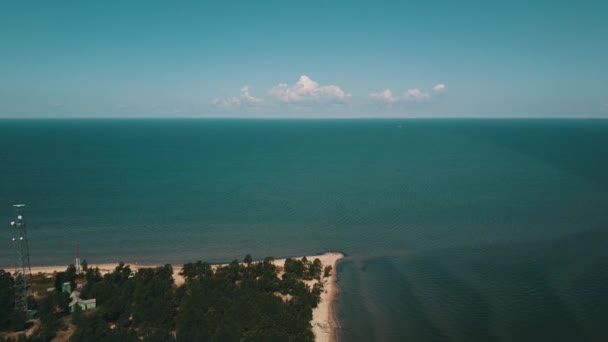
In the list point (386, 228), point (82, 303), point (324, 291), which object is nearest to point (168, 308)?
point (82, 303)

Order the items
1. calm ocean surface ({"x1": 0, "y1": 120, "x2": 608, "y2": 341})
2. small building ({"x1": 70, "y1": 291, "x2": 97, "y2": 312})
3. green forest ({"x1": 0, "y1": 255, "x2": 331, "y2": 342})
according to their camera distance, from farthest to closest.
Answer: calm ocean surface ({"x1": 0, "y1": 120, "x2": 608, "y2": 341}), small building ({"x1": 70, "y1": 291, "x2": 97, "y2": 312}), green forest ({"x1": 0, "y1": 255, "x2": 331, "y2": 342})

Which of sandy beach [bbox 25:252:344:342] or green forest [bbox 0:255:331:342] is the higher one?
green forest [bbox 0:255:331:342]

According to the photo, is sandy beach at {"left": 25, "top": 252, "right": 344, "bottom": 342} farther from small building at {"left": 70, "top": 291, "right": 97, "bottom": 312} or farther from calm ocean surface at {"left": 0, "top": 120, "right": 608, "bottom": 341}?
small building at {"left": 70, "top": 291, "right": 97, "bottom": 312}

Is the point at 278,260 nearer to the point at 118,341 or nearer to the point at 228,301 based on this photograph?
the point at 228,301

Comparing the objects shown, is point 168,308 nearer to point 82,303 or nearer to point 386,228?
point 82,303

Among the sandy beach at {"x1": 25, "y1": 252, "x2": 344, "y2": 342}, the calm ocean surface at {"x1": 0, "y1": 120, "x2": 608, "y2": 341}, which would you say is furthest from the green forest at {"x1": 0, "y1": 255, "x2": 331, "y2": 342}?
the calm ocean surface at {"x1": 0, "y1": 120, "x2": 608, "y2": 341}
